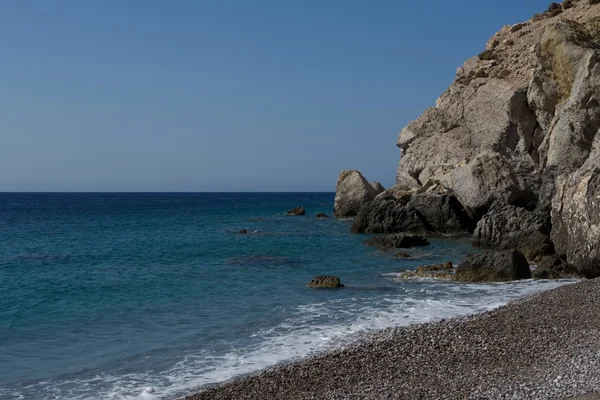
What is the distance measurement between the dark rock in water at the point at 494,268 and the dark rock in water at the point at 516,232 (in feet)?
16.6

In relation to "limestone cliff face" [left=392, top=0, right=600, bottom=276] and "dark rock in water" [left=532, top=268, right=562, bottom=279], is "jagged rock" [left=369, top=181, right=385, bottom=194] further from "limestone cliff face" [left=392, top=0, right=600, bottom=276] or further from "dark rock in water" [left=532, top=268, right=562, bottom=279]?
"dark rock in water" [left=532, top=268, right=562, bottom=279]

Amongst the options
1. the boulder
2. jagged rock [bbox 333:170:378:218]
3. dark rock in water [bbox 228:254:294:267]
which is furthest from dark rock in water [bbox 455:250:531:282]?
the boulder

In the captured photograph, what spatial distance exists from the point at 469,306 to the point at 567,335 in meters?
5.02

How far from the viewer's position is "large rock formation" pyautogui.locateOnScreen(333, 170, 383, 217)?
56.4 m

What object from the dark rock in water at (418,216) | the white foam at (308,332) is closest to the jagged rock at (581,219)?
the white foam at (308,332)

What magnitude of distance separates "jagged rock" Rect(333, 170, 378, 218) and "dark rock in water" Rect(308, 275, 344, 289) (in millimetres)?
33535

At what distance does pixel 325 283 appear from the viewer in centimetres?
2166

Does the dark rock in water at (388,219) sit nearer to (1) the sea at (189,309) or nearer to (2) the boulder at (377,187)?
(1) the sea at (189,309)

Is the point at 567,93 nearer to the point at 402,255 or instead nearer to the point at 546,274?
the point at 402,255

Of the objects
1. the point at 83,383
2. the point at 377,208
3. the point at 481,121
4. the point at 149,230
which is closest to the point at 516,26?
the point at 481,121

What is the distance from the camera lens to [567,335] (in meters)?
12.4

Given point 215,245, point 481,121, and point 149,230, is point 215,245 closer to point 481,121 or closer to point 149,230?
point 149,230

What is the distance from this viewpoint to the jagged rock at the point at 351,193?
56.4m

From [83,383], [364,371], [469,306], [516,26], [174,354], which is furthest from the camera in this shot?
[516,26]
